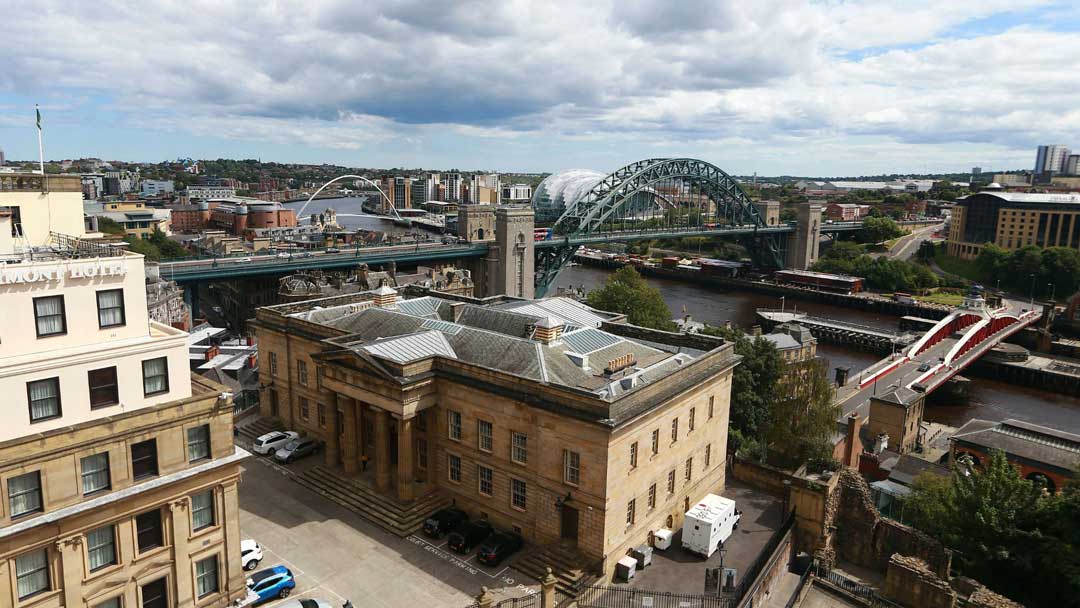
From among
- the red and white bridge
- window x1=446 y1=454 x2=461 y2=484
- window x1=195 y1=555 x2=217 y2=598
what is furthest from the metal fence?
the red and white bridge

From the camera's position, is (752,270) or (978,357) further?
(752,270)

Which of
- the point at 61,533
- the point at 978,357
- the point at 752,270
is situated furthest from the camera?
the point at 752,270

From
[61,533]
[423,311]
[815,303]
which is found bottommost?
[815,303]

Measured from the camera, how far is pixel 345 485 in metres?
33.5

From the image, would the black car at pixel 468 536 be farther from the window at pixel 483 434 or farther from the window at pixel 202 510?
the window at pixel 202 510

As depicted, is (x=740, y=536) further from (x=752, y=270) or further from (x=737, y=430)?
(x=752, y=270)

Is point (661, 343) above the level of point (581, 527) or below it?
above

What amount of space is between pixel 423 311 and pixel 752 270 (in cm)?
11883

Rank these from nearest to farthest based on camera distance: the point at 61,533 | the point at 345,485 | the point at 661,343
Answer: the point at 61,533, the point at 345,485, the point at 661,343

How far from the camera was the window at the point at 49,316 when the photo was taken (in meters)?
20.3

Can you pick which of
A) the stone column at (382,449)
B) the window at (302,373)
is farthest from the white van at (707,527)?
the window at (302,373)

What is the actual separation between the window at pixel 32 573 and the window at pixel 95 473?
6.53 ft

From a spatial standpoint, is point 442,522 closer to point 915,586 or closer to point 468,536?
point 468,536

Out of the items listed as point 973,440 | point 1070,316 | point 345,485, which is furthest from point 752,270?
point 345,485
